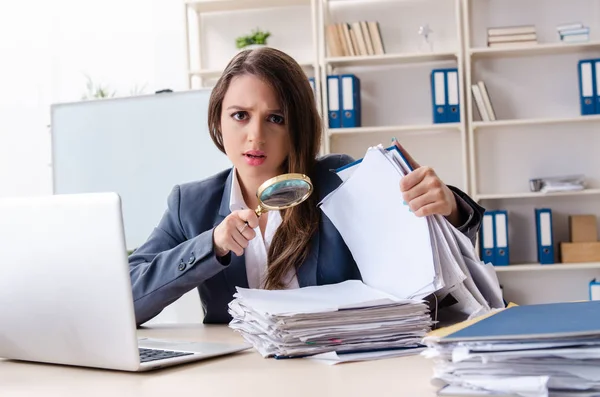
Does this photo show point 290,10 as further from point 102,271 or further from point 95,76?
point 102,271

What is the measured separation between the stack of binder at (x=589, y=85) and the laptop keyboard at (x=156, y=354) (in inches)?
144

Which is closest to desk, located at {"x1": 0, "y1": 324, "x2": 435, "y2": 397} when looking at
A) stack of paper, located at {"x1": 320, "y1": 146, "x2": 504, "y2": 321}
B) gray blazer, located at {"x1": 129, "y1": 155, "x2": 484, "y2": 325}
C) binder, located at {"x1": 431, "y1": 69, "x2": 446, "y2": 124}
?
stack of paper, located at {"x1": 320, "y1": 146, "x2": 504, "y2": 321}

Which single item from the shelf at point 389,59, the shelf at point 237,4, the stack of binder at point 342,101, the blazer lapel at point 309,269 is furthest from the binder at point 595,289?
the blazer lapel at point 309,269

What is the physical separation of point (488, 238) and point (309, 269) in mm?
2882

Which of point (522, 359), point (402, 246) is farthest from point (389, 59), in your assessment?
point (522, 359)

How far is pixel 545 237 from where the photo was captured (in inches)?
169

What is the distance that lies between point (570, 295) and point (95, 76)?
10.4 feet

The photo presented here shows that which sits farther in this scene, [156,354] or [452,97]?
[452,97]

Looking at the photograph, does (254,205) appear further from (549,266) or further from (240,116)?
(549,266)

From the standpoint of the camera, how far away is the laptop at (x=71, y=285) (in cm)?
101

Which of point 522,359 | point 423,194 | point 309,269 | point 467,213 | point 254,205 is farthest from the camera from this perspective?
point 254,205

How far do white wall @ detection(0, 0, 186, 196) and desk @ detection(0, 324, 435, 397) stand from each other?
3.87 metres

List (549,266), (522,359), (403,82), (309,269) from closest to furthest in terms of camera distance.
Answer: (522,359) → (309,269) → (549,266) → (403,82)

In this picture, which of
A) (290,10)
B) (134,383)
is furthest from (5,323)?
(290,10)
